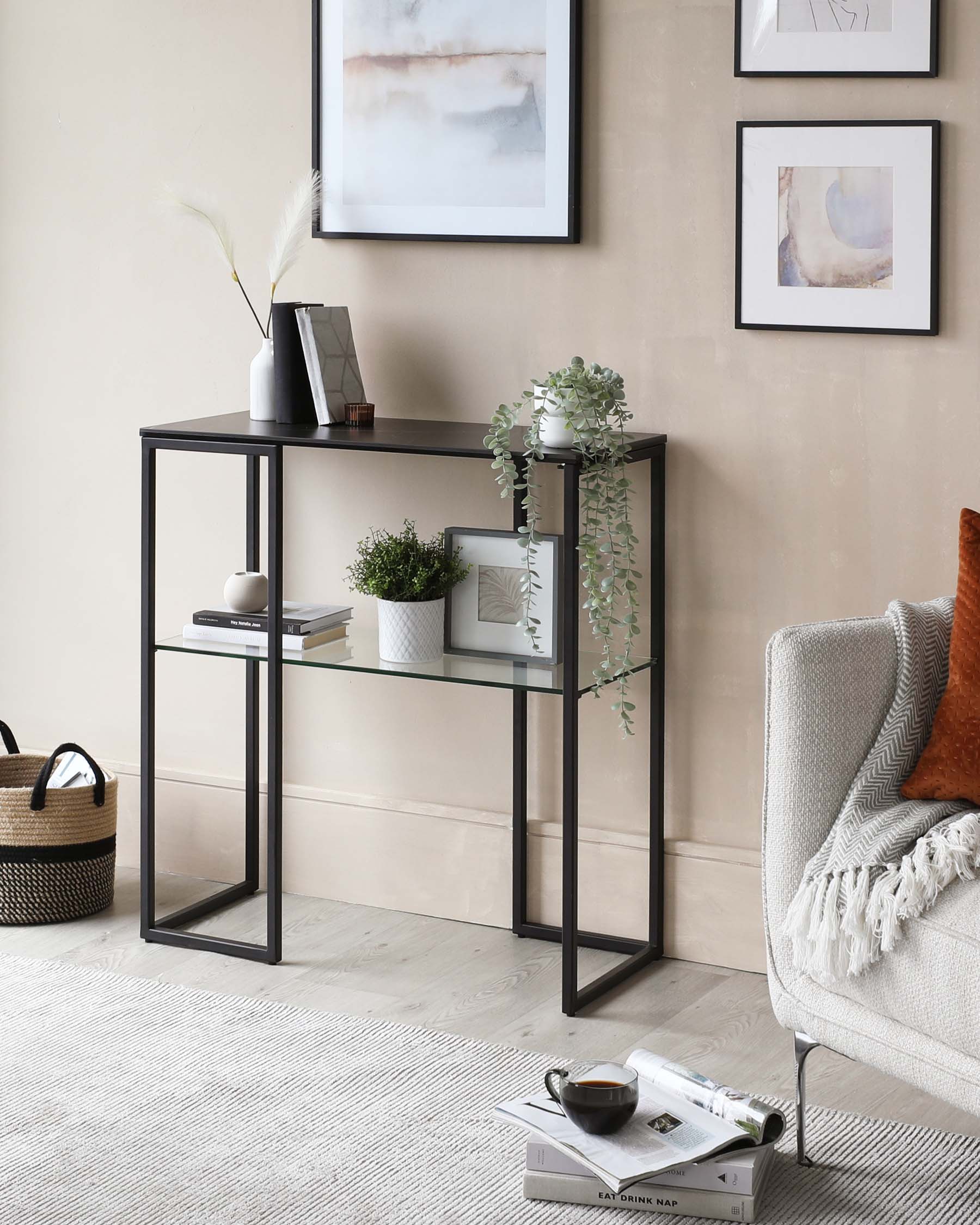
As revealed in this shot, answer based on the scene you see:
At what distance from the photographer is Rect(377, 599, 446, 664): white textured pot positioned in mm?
2904

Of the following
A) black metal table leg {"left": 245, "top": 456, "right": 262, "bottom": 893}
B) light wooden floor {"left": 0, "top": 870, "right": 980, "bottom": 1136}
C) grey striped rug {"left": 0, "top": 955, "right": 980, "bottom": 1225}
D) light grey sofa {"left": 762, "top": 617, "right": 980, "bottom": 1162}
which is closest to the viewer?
light grey sofa {"left": 762, "top": 617, "right": 980, "bottom": 1162}

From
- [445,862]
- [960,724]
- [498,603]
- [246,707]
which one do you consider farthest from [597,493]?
[246,707]

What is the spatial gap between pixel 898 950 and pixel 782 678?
15.1 inches

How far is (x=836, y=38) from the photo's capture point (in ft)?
8.80

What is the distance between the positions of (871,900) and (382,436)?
50.6 inches

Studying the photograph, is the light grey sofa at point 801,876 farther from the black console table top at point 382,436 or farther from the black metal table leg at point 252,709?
the black metal table leg at point 252,709

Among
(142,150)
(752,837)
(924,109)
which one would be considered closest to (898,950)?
(752,837)

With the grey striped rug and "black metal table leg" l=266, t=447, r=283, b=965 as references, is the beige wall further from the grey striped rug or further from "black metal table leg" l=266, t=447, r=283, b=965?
the grey striped rug

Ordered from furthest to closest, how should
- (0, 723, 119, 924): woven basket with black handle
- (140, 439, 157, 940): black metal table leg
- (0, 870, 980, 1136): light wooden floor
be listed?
(0, 723, 119, 924): woven basket with black handle < (140, 439, 157, 940): black metal table leg < (0, 870, 980, 1136): light wooden floor

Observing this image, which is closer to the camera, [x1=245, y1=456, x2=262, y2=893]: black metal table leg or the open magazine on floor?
the open magazine on floor

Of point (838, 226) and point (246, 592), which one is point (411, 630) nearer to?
point (246, 592)

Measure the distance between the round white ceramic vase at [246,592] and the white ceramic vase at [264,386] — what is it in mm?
305

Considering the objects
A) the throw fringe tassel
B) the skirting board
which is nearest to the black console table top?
the skirting board

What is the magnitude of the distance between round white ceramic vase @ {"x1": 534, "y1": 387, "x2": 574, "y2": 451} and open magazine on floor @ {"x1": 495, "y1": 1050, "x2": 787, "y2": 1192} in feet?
3.47
